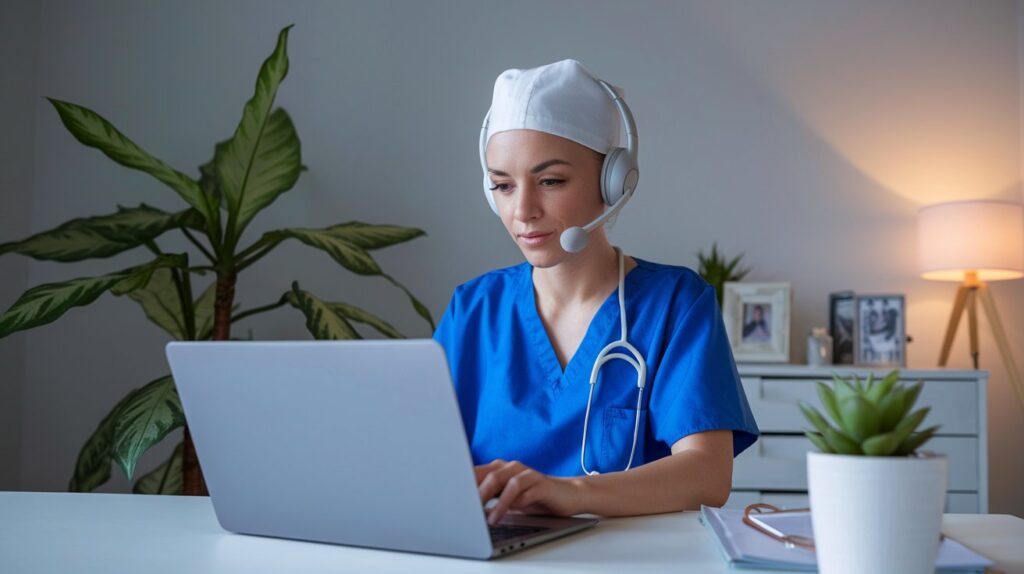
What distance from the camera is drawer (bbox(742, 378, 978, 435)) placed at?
9.37ft

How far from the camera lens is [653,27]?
11.3ft

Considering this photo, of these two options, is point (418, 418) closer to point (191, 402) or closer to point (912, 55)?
point (191, 402)

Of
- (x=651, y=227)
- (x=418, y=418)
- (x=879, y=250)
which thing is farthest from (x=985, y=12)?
(x=418, y=418)

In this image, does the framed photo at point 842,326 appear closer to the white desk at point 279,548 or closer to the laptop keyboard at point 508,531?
the white desk at point 279,548

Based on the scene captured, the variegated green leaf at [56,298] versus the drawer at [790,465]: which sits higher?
the variegated green leaf at [56,298]

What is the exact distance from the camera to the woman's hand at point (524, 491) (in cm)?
92

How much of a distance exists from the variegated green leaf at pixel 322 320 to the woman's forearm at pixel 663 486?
56.3 inches

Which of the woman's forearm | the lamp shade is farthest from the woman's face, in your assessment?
the lamp shade

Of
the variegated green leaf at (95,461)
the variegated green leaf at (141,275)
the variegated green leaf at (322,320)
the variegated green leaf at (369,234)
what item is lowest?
the variegated green leaf at (95,461)

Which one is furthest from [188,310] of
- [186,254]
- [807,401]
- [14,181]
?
[807,401]

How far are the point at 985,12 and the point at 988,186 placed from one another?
24.9 inches

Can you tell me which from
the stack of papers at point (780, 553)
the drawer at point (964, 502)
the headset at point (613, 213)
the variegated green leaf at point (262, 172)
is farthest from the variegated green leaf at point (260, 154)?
the drawer at point (964, 502)

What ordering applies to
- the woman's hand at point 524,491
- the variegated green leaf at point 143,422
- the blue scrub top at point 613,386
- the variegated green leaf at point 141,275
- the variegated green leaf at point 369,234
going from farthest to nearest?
the variegated green leaf at point 369,234
the variegated green leaf at point 141,275
the variegated green leaf at point 143,422
the blue scrub top at point 613,386
the woman's hand at point 524,491

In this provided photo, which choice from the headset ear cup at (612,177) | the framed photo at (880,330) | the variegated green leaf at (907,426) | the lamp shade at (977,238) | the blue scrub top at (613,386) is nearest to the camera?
the variegated green leaf at (907,426)
